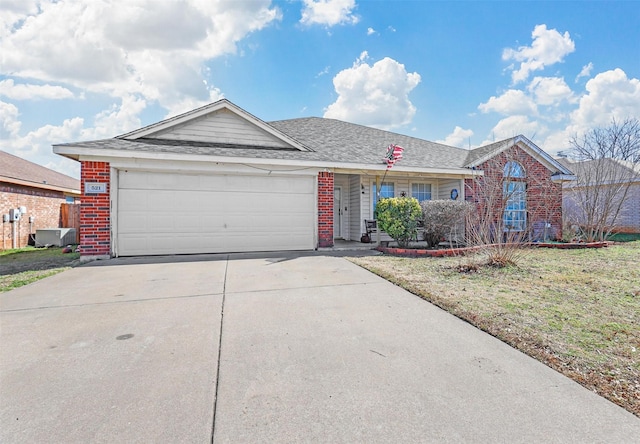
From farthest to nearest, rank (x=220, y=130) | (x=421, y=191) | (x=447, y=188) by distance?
(x=421, y=191) < (x=447, y=188) < (x=220, y=130)

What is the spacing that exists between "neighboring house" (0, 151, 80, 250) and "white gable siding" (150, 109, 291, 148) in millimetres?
7129

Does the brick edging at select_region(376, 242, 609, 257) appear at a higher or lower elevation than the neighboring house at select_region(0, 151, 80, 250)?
lower

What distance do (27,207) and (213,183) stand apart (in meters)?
9.43

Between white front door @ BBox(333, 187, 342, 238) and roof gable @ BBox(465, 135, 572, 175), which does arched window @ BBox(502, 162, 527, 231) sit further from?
white front door @ BBox(333, 187, 342, 238)

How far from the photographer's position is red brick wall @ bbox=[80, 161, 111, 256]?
7.74 m

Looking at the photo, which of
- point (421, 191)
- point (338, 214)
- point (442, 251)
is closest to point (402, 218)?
point (442, 251)

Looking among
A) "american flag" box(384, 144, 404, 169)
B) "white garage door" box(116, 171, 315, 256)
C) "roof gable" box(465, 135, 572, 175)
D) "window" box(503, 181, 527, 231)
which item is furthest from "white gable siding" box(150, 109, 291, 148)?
"window" box(503, 181, 527, 231)

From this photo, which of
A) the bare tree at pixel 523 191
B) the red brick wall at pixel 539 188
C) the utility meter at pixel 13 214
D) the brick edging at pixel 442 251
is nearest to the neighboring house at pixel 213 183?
the bare tree at pixel 523 191

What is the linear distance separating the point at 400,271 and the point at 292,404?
4.50 meters

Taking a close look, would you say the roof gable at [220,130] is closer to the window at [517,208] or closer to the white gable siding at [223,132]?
the white gable siding at [223,132]

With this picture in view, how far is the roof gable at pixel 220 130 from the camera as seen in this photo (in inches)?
364

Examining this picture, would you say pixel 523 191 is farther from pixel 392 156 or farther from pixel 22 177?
pixel 22 177

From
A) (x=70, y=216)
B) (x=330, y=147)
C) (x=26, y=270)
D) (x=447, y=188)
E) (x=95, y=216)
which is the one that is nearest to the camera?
(x=26, y=270)

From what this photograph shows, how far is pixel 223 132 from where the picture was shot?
9.82 metres
